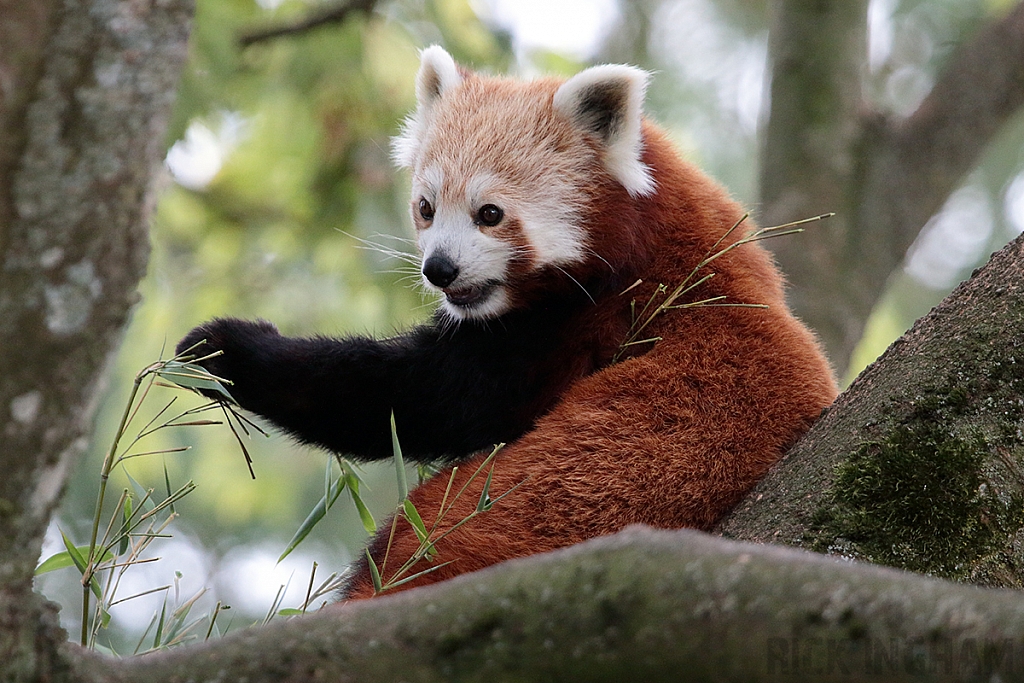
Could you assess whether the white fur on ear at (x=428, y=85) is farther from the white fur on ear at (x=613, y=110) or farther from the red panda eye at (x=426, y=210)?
the white fur on ear at (x=613, y=110)

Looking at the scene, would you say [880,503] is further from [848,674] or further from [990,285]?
[848,674]

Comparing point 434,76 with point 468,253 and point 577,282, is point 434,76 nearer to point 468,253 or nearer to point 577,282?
point 468,253

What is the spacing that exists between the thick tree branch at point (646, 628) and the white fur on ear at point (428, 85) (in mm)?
2708

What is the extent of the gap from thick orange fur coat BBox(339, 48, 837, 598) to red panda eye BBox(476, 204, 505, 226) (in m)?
0.04

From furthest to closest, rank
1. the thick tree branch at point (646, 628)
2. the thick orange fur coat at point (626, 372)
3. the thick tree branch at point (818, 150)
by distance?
the thick tree branch at point (818, 150) < the thick orange fur coat at point (626, 372) < the thick tree branch at point (646, 628)

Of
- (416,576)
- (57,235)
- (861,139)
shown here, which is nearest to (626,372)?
(416,576)

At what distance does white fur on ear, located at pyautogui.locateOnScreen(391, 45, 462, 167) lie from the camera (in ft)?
12.4

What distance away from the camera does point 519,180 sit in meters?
3.32

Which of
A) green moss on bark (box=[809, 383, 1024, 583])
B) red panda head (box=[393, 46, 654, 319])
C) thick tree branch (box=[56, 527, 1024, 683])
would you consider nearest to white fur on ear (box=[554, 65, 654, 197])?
red panda head (box=[393, 46, 654, 319])

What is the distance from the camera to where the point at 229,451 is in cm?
700

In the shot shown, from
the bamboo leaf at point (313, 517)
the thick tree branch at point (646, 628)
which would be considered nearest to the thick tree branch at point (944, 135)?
the bamboo leaf at point (313, 517)

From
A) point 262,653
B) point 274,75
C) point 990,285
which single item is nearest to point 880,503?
point 990,285

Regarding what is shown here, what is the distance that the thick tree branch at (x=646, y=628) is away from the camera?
3.79 feet

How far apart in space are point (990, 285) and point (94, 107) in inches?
79.3
